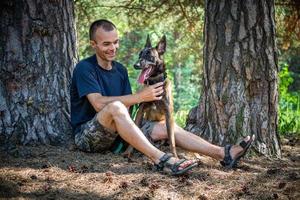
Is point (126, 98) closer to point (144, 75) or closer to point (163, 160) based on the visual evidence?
point (144, 75)

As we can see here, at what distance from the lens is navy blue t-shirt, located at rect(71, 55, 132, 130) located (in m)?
5.22

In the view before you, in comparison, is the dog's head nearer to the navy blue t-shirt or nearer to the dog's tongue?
the dog's tongue

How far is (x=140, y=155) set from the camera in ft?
18.2

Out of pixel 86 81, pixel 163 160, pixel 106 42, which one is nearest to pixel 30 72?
pixel 86 81

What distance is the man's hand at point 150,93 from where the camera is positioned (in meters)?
5.18

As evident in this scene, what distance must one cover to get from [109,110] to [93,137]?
0.49 meters

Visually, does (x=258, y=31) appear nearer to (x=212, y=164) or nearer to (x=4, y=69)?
(x=212, y=164)

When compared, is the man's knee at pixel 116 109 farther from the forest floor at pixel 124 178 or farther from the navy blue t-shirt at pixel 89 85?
the forest floor at pixel 124 178

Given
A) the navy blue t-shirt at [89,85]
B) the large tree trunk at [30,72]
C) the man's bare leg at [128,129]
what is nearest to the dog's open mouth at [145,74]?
the navy blue t-shirt at [89,85]

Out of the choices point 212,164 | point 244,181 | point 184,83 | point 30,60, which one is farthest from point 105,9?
point 184,83

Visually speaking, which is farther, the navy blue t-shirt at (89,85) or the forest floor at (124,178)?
the navy blue t-shirt at (89,85)

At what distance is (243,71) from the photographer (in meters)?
5.47

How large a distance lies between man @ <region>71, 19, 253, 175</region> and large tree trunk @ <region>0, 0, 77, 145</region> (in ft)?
1.35

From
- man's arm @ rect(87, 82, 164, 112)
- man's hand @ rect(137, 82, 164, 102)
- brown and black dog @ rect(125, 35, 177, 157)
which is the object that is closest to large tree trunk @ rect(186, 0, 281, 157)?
brown and black dog @ rect(125, 35, 177, 157)
